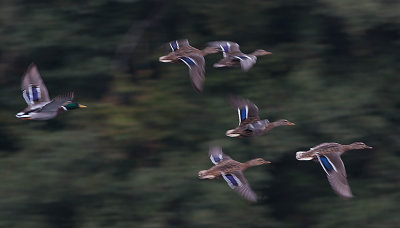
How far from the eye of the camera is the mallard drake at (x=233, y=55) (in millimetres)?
6974

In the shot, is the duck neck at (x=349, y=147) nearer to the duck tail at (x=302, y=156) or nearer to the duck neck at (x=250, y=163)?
the duck tail at (x=302, y=156)

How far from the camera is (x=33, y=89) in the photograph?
7.03 meters

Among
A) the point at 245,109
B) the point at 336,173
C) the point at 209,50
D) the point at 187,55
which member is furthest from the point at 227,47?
the point at 336,173

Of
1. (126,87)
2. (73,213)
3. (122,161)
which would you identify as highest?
(126,87)

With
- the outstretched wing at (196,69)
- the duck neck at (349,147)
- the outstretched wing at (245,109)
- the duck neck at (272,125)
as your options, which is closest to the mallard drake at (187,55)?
the outstretched wing at (196,69)

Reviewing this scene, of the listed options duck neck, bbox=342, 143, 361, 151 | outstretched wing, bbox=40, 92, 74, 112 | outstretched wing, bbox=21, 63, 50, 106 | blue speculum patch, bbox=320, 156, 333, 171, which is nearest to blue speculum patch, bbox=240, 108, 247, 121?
blue speculum patch, bbox=320, 156, 333, 171

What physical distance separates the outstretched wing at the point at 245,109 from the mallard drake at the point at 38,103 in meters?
1.43

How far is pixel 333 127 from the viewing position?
760 cm

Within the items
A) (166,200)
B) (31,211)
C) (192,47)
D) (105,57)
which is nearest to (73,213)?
(31,211)

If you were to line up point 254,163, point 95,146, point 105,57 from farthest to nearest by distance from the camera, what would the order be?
point 105,57 < point 95,146 < point 254,163

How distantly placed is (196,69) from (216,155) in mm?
1039

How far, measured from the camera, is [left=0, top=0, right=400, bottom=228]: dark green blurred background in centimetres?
765

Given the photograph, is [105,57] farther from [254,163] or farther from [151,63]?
[254,163]

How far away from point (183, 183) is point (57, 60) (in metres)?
1.97
